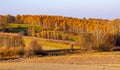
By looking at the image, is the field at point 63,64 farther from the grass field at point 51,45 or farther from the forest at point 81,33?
the forest at point 81,33

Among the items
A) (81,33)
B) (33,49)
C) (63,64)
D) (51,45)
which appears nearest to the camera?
(63,64)

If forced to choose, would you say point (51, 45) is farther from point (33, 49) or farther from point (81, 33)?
point (81, 33)

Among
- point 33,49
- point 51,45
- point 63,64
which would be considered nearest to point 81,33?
point 51,45

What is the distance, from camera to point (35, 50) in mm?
63125

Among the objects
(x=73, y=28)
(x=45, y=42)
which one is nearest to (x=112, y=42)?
(x=45, y=42)

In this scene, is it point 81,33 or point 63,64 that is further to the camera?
point 81,33

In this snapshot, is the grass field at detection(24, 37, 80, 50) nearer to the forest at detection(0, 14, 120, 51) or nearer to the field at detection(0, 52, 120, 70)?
the forest at detection(0, 14, 120, 51)

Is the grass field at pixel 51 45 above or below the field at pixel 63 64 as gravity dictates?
below

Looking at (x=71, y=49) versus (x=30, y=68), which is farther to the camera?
(x=71, y=49)

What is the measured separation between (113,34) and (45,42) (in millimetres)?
13904

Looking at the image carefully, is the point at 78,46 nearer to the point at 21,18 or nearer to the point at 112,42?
the point at 112,42

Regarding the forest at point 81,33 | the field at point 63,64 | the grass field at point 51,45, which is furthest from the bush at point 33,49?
the field at point 63,64

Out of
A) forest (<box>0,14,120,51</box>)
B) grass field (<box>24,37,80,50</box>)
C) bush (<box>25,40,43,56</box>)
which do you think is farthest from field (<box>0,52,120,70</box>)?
forest (<box>0,14,120,51</box>)

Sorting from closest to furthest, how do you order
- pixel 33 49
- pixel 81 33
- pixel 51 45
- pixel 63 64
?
pixel 63 64 → pixel 33 49 → pixel 51 45 → pixel 81 33
